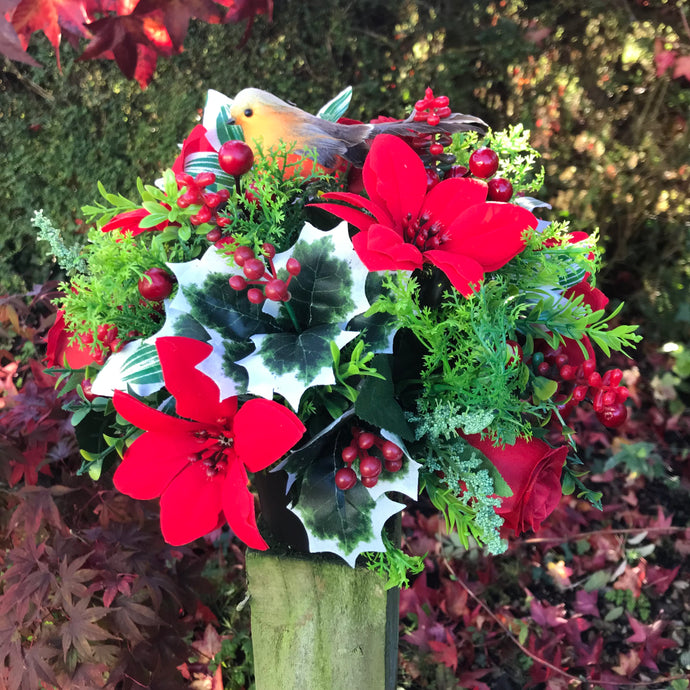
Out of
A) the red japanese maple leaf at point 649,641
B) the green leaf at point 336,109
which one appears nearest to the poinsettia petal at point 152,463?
the green leaf at point 336,109

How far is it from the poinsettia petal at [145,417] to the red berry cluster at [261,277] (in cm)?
12

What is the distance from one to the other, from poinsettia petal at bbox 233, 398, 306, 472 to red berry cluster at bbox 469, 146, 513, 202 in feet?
0.98

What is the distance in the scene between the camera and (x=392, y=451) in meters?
0.52

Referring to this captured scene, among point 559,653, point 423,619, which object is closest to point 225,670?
point 423,619

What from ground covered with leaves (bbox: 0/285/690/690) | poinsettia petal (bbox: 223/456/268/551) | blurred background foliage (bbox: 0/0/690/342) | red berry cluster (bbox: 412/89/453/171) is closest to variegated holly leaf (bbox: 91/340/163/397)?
poinsettia petal (bbox: 223/456/268/551)

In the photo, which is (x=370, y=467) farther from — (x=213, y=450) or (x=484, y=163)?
(x=484, y=163)

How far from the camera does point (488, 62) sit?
1786 mm

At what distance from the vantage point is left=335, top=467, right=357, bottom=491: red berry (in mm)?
535

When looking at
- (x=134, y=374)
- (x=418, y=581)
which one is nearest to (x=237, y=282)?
(x=134, y=374)

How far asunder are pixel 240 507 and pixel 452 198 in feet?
1.10

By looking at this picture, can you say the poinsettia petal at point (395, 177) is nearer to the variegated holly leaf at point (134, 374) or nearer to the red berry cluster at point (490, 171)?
the red berry cluster at point (490, 171)

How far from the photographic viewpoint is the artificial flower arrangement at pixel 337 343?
1.61ft

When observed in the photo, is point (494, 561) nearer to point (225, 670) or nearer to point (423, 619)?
point (423, 619)

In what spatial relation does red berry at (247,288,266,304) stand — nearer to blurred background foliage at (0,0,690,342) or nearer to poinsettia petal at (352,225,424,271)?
poinsettia petal at (352,225,424,271)
